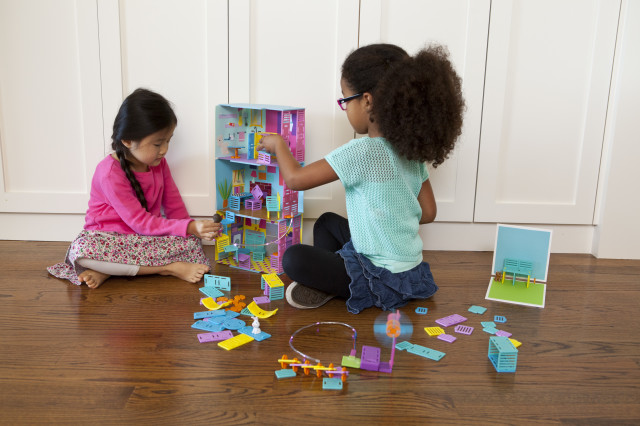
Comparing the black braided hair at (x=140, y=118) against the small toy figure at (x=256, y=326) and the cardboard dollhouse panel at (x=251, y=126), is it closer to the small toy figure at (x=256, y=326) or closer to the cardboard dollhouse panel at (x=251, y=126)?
the cardboard dollhouse panel at (x=251, y=126)

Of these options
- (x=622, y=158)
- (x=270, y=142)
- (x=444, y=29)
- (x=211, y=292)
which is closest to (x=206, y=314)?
(x=211, y=292)

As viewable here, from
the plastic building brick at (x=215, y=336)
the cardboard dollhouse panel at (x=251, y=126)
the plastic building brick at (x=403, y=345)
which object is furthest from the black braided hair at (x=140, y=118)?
the plastic building brick at (x=403, y=345)

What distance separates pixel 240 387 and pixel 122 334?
1.21ft

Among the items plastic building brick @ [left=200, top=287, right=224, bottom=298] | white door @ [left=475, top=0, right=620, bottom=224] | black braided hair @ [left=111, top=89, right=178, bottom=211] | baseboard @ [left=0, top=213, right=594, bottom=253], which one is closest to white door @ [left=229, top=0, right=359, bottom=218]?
black braided hair @ [left=111, top=89, right=178, bottom=211]

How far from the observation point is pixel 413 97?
136 centimetres

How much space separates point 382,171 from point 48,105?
1.16 m

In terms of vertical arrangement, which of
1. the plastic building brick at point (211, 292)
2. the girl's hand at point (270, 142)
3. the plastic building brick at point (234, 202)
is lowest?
the plastic building brick at point (211, 292)

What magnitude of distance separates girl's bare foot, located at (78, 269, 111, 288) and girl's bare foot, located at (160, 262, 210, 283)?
0.18 metres

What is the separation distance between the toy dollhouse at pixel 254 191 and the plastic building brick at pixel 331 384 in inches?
25.7

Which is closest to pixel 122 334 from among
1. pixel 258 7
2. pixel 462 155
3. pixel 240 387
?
pixel 240 387

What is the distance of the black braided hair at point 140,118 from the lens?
164 cm

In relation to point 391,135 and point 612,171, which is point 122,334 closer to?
point 391,135

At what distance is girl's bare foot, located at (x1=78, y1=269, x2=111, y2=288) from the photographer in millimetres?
1576

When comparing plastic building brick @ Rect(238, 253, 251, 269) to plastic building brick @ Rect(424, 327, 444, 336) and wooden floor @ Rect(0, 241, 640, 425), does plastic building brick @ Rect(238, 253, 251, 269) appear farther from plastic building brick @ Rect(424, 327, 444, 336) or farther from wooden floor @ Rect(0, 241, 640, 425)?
plastic building brick @ Rect(424, 327, 444, 336)
